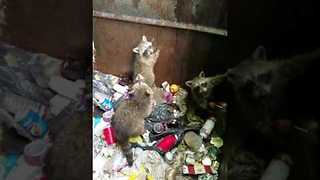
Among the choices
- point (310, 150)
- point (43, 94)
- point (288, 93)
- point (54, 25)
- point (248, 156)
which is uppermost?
point (54, 25)

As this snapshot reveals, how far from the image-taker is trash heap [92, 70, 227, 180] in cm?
198

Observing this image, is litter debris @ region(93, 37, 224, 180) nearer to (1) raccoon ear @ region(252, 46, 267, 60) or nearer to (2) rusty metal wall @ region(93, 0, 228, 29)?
(2) rusty metal wall @ region(93, 0, 228, 29)

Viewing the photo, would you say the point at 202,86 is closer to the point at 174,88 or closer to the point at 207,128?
the point at 207,128

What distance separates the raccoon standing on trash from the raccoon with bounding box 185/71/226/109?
224 millimetres

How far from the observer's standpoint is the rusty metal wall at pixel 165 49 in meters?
2.28

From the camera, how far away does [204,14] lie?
223cm

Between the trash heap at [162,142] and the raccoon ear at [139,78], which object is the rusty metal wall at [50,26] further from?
the raccoon ear at [139,78]

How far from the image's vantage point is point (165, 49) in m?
2.33

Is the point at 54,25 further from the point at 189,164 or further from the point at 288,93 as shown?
the point at 189,164

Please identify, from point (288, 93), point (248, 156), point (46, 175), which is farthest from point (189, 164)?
point (46, 175)

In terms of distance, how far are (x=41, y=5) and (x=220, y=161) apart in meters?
1.35

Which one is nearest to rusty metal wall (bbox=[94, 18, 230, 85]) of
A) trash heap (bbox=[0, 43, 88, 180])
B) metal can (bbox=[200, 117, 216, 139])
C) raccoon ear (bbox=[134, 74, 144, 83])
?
raccoon ear (bbox=[134, 74, 144, 83])

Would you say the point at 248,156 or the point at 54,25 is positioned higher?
the point at 54,25

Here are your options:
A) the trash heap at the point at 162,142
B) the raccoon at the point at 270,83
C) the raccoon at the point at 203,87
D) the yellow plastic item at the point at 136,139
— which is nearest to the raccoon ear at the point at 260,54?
the raccoon at the point at 270,83
